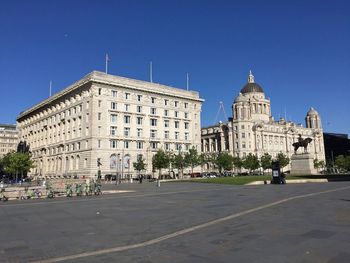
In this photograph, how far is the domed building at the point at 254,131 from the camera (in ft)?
493

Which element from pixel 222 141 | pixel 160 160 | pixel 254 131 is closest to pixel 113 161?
pixel 160 160

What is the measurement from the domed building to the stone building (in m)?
42.3

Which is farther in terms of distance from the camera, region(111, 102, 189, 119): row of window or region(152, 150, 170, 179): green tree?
region(111, 102, 189, 119): row of window

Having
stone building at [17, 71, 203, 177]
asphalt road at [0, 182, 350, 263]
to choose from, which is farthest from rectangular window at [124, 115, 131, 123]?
asphalt road at [0, 182, 350, 263]

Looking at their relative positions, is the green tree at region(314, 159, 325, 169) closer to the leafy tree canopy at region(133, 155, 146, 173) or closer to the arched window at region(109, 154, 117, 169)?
the leafy tree canopy at region(133, 155, 146, 173)

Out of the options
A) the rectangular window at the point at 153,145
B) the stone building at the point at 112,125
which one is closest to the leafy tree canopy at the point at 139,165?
the stone building at the point at 112,125

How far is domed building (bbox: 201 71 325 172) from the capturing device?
150 meters

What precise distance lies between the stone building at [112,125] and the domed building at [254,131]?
42.3 meters

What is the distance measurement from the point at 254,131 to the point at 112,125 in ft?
258

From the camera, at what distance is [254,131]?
152500 millimetres

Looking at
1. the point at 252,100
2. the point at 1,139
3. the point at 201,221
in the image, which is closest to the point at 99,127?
the point at 201,221

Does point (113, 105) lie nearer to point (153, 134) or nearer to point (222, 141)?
point (153, 134)

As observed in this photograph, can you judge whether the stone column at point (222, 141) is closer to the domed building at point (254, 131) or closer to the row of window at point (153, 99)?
the domed building at point (254, 131)

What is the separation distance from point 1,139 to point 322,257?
704 ft
